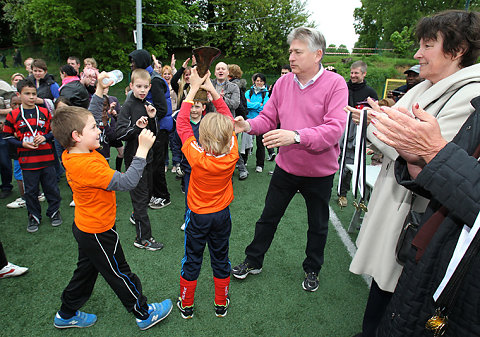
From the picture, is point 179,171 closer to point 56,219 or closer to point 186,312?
point 56,219

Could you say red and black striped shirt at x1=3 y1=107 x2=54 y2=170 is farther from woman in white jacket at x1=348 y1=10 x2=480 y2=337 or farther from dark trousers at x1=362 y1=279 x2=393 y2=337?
dark trousers at x1=362 y1=279 x2=393 y2=337

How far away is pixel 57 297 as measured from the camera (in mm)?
2846

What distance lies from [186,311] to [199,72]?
2.07 metres

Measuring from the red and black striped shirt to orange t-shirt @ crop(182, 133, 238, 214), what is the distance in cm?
249

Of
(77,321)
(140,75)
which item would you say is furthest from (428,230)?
(140,75)

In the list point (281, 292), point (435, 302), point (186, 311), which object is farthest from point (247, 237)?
point (435, 302)

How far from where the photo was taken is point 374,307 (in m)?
2.08

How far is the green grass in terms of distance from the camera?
8.43 feet

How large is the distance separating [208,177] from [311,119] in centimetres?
105

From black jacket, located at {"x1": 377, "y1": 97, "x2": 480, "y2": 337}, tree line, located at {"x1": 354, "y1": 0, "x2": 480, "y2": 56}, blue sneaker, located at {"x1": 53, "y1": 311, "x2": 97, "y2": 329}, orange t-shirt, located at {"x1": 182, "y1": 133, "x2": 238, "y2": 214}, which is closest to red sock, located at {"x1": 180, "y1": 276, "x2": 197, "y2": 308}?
orange t-shirt, located at {"x1": 182, "y1": 133, "x2": 238, "y2": 214}

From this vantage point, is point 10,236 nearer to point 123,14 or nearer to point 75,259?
point 75,259

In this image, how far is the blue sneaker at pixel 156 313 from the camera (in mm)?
2484

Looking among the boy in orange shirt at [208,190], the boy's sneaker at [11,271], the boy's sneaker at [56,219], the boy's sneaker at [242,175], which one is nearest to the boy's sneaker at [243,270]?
the boy in orange shirt at [208,190]

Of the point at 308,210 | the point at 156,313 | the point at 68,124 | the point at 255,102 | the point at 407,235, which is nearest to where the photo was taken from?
A: the point at 407,235
